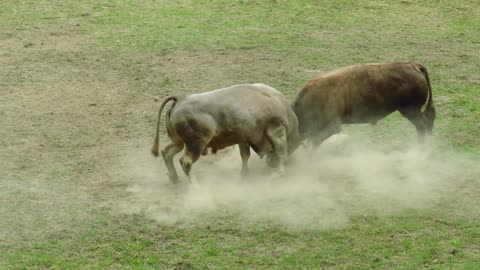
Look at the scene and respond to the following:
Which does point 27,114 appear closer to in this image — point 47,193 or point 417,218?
point 47,193

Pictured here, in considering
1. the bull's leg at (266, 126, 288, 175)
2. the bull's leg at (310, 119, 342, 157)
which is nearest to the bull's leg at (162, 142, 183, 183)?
the bull's leg at (266, 126, 288, 175)

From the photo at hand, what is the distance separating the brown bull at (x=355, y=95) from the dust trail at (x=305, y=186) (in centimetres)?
51

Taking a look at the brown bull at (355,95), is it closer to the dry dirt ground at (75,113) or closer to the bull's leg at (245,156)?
the bull's leg at (245,156)

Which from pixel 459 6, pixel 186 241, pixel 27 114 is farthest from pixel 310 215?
pixel 459 6

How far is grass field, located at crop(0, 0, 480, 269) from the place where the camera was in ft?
32.1

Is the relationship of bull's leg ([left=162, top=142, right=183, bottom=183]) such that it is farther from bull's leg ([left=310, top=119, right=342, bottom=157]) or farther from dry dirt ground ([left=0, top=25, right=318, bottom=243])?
bull's leg ([left=310, top=119, right=342, bottom=157])

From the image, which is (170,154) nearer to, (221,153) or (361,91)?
(221,153)

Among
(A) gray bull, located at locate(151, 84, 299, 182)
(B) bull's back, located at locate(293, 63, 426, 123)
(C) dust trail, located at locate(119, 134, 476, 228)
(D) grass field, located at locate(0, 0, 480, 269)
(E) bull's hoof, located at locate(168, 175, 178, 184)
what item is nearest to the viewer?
(D) grass field, located at locate(0, 0, 480, 269)

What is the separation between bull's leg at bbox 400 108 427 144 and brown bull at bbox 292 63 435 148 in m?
0.08

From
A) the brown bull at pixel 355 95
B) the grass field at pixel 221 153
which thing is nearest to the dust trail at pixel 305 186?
the grass field at pixel 221 153

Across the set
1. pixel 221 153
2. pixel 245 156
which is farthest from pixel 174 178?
pixel 221 153

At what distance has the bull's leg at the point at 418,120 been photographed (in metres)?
12.2

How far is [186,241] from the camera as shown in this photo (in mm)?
9953

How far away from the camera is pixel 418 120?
40.2 feet
